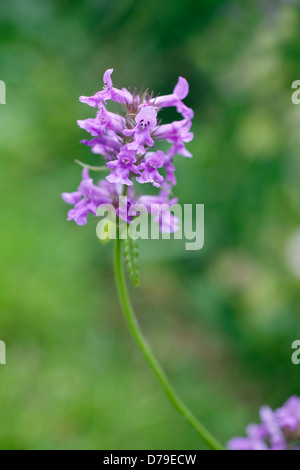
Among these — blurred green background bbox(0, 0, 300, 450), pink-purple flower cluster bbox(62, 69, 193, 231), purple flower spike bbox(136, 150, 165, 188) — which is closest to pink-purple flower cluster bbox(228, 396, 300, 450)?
pink-purple flower cluster bbox(62, 69, 193, 231)

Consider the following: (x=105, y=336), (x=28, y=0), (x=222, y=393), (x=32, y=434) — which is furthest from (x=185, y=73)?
(x=32, y=434)

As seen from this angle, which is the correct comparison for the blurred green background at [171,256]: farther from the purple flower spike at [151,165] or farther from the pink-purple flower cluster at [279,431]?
the purple flower spike at [151,165]

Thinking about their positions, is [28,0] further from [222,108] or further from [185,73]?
[222,108]

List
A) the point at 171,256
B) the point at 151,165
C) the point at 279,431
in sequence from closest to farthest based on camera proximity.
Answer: the point at 151,165 < the point at 279,431 < the point at 171,256

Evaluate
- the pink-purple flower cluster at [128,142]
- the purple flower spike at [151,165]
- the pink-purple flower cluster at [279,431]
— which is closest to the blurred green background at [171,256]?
the pink-purple flower cluster at [279,431]

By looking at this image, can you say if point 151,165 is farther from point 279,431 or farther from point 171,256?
point 171,256

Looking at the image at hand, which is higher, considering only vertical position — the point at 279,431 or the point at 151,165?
the point at 151,165

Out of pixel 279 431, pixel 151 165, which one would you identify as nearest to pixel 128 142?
pixel 151 165
